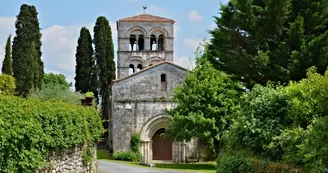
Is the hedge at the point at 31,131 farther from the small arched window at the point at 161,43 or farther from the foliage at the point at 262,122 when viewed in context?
the small arched window at the point at 161,43

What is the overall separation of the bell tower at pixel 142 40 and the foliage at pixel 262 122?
33461mm

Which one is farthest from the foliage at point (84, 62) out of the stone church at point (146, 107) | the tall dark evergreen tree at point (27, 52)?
the stone church at point (146, 107)

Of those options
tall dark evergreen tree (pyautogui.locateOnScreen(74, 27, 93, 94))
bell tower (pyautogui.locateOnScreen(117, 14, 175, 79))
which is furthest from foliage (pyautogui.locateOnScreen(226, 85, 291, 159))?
tall dark evergreen tree (pyautogui.locateOnScreen(74, 27, 93, 94))

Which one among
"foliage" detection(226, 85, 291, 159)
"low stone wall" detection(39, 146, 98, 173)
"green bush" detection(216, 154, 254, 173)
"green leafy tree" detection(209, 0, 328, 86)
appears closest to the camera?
"green bush" detection(216, 154, 254, 173)

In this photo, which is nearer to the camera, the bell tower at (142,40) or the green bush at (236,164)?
the green bush at (236,164)

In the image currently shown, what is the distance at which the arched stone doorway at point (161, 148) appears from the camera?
40.4 m

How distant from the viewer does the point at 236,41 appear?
2109cm

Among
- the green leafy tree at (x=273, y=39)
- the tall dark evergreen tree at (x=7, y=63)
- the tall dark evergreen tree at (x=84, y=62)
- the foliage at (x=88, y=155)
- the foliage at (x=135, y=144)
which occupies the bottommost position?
the foliage at (x=88, y=155)

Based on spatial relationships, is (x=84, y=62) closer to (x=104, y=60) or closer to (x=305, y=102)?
(x=104, y=60)

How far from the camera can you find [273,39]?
2023 cm

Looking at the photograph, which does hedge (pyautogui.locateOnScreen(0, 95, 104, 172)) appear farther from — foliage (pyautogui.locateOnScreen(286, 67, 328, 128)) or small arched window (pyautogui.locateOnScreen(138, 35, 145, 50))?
small arched window (pyautogui.locateOnScreen(138, 35, 145, 50))

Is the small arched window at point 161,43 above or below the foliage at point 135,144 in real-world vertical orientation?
above

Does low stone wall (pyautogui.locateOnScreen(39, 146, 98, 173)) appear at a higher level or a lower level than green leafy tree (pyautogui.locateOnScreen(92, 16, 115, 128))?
lower

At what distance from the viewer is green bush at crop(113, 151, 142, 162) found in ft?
121
